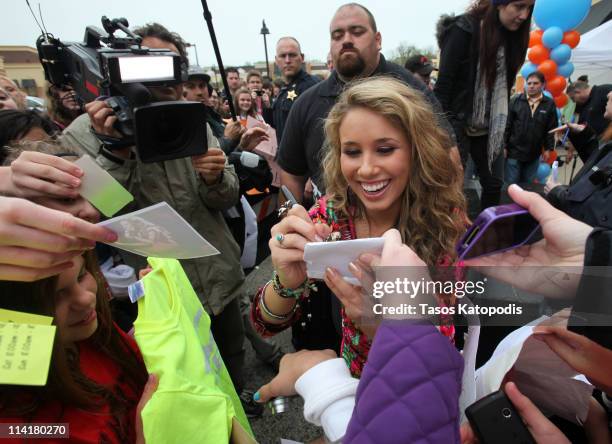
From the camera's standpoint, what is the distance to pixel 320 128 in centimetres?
239

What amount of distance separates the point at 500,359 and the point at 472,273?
0.26 meters

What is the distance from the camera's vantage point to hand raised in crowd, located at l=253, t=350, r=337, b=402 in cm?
95

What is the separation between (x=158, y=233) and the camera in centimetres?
78

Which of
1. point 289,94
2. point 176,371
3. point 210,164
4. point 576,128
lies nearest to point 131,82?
point 210,164

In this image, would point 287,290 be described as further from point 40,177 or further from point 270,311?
point 40,177

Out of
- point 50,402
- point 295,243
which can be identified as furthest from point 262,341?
point 50,402

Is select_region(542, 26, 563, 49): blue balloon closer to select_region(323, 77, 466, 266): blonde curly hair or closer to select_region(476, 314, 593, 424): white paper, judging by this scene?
select_region(323, 77, 466, 266): blonde curly hair

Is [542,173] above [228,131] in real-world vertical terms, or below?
below

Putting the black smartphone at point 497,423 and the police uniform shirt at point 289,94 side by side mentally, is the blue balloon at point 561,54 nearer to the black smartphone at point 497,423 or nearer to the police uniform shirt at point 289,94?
the police uniform shirt at point 289,94

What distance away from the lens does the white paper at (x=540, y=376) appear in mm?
888

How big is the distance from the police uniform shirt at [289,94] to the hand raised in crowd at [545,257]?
3.43m

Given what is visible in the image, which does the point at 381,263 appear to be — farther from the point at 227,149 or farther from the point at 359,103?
the point at 227,149

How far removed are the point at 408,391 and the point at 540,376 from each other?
50 cm

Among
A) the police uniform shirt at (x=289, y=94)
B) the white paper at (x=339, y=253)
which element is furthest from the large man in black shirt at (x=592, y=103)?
the white paper at (x=339, y=253)
